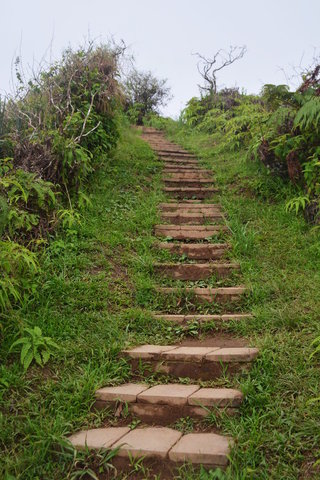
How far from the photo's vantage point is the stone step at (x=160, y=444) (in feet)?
7.52

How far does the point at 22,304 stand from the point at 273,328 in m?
1.96

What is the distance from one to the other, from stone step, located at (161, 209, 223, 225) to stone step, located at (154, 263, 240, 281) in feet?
4.30

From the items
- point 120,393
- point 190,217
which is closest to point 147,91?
point 190,217

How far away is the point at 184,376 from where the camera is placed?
3.11 metres

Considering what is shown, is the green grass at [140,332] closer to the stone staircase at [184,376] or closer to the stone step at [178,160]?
the stone staircase at [184,376]

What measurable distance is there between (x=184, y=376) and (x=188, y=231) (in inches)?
104

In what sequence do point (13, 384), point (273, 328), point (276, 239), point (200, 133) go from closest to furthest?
point (13, 384) < point (273, 328) < point (276, 239) < point (200, 133)

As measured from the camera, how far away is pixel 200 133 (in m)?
11.7

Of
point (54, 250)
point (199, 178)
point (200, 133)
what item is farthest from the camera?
point (200, 133)

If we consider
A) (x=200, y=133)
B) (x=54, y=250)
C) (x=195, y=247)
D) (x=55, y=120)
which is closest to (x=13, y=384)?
(x=54, y=250)

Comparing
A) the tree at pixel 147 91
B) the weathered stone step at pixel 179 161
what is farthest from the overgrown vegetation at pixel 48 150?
the tree at pixel 147 91

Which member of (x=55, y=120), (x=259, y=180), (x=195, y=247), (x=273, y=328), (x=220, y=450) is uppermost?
(x=55, y=120)

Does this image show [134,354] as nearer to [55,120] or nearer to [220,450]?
[220,450]

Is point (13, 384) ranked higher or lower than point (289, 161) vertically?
lower
